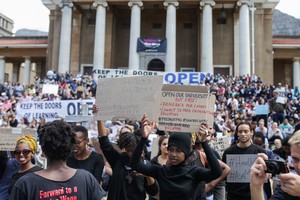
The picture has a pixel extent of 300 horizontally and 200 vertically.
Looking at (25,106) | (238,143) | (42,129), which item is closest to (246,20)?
(25,106)

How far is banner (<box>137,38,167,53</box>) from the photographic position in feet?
113

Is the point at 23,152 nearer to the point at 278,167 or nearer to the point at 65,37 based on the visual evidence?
the point at 278,167

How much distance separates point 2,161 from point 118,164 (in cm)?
150

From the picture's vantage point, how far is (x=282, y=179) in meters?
1.99

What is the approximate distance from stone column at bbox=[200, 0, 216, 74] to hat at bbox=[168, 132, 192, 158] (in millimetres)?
29824

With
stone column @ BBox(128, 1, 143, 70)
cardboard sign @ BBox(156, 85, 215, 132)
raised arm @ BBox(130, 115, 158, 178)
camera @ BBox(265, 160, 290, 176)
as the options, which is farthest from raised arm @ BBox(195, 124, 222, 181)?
stone column @ BBox(128, 1, 143, 70)

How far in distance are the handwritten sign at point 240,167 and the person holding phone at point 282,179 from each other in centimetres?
259

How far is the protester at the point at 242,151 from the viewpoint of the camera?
196 inches

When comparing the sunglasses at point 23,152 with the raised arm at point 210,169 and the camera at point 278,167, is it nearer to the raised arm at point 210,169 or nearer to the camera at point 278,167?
the raised arm at point 210,169

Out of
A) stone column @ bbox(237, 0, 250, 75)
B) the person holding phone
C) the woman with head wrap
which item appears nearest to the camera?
the person holding phone

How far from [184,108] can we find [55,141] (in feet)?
6.00

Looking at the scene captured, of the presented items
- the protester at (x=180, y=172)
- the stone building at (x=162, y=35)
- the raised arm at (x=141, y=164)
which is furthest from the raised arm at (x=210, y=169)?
the stone building at (x=162, y=35)

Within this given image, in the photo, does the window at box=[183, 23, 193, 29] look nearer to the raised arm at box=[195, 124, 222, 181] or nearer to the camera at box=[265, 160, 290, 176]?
the raised arm at box=[195, 124, 222, 181]

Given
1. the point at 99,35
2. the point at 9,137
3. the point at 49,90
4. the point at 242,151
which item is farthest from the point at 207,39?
the point at 9,137
